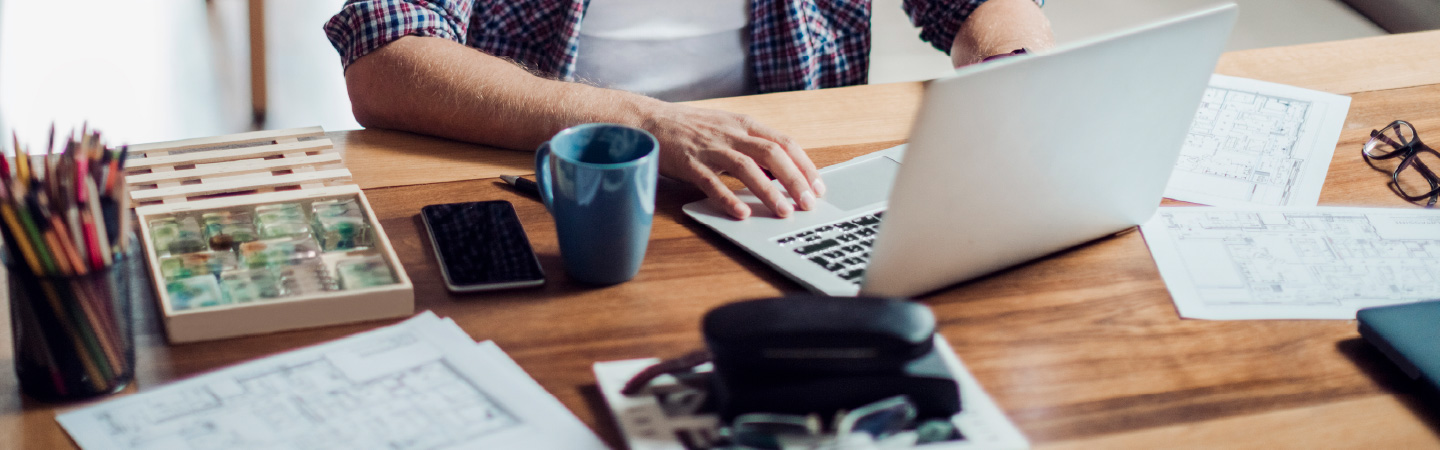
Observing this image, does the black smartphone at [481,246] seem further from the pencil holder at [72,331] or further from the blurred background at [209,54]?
the blurred background at [209,54]

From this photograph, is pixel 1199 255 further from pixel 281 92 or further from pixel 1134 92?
pixel 281 92

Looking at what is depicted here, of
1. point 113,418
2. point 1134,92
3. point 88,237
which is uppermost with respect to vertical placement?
point 1134,92

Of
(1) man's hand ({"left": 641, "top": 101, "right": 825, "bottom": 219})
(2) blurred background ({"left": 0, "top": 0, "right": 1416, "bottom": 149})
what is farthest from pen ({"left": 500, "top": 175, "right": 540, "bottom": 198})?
(2) blurred background ({"left": 0, "top": 0, "right": 1416, "bottom": 149})

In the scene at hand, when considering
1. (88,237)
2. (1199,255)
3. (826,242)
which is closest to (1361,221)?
(1199,255)

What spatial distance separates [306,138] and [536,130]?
208 mm

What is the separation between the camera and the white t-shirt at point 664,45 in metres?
1.36

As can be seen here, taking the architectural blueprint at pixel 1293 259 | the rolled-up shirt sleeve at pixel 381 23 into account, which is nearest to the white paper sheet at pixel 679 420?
the architectural blueprint at pixel 1293 259

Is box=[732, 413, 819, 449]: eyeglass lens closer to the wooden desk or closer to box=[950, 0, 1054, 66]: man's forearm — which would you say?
the wooden desk

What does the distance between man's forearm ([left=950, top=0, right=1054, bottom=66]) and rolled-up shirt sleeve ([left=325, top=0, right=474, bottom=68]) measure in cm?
68

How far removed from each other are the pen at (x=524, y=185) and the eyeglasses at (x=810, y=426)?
41cm

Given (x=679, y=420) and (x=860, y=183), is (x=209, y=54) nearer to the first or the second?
(x=860, y=183)

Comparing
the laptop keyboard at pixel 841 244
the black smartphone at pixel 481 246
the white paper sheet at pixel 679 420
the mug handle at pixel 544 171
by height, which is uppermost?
the mug handle at pixel 544 171

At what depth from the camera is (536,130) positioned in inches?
39.3

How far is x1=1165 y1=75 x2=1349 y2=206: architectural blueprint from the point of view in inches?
38.3
